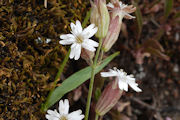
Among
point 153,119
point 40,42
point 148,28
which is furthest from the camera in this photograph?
point 148,28

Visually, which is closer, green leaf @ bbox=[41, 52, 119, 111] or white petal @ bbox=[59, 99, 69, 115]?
white petal @ bbox=[59, 99, 69, 115]

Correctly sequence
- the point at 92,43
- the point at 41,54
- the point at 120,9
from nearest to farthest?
the point at 92,43
the point at 120,9
the point at 41,54

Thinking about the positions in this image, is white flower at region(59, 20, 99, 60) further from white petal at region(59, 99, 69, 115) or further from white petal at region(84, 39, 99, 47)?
white petal at region(59, 99, 69, 115)

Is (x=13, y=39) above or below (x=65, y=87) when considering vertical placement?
above

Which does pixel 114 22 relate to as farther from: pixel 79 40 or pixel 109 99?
pixel 109 99

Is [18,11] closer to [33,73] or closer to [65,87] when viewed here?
[33,73]

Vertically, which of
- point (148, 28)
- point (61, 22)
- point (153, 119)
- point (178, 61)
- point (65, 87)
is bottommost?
point (153, 119)

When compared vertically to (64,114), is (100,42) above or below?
above

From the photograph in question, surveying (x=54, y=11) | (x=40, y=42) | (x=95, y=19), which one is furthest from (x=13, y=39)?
(x=95, y=19)

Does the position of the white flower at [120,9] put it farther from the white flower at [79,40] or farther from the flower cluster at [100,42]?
the white flower at [79,40]

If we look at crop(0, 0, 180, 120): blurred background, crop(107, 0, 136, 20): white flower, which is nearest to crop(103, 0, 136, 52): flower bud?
crop(107, 0, 136, 20): white flower

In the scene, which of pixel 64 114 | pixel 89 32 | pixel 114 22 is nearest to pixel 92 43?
pixel 89 32
